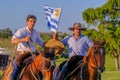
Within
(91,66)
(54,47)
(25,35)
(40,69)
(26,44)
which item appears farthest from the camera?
(91,66)

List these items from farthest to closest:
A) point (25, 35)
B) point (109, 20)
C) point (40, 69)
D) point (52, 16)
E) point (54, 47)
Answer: point (109, 20)
point (52, 16)
point (25, 35)
point (54, 47)
point (40, 69)

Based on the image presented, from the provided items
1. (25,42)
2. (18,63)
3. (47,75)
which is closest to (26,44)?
(25,42)

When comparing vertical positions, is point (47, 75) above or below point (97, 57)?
below

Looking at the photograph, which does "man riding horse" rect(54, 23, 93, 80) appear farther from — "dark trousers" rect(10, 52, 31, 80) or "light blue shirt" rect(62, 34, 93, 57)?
"dark trousers" rect(10, 52, 31, 80)

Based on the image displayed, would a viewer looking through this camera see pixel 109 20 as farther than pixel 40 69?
Yes

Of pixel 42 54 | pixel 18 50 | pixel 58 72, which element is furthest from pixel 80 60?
pixel 42 54

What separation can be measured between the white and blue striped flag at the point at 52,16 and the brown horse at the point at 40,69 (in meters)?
1.70

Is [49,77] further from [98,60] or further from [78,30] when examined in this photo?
[78,30]

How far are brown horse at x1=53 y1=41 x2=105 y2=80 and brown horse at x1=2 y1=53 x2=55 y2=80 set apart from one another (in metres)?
1.50

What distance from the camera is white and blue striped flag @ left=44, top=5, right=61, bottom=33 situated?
40.2 feet

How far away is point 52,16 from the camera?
40.2 feet

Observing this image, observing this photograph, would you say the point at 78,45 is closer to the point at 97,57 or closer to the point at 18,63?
the point at 97,57

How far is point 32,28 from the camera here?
11281 millimetres

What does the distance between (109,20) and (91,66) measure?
179 ft
